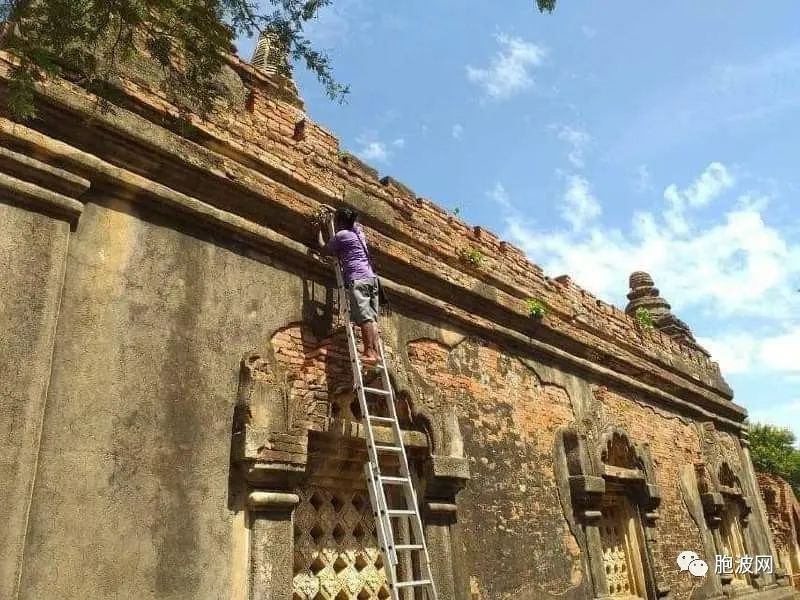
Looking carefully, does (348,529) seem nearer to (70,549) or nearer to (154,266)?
(70,549)

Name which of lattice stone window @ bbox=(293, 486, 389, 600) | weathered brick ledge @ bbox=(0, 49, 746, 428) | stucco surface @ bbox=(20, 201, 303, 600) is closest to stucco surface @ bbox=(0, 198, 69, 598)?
stucco surface @ bbox=(20, 201, 303, 600)

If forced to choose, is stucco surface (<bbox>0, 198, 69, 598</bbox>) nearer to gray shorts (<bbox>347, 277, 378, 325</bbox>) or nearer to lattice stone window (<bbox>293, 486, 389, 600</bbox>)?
lattice stone window (<bbox>293, 486, 389, 600</bbox>)

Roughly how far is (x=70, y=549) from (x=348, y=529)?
1.87 metres

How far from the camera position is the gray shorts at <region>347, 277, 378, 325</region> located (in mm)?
4566

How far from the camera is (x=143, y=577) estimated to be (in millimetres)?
3268

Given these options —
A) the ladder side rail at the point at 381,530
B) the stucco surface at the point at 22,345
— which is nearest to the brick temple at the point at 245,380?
the stucco surface at the point at 22,345

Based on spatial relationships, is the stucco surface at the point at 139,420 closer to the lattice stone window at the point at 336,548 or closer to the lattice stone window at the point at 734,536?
the lattice stone window at the point at 336,548

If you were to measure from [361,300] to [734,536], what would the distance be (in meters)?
8.61

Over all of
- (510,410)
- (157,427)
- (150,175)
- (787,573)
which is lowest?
(787,573)

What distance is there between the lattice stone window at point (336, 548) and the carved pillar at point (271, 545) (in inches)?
11.6

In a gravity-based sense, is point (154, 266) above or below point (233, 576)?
above

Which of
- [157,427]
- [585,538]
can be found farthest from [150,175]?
[585,538]

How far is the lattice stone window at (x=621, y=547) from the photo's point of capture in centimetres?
712

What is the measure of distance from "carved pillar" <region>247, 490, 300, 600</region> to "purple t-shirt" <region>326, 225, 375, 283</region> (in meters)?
1.59
